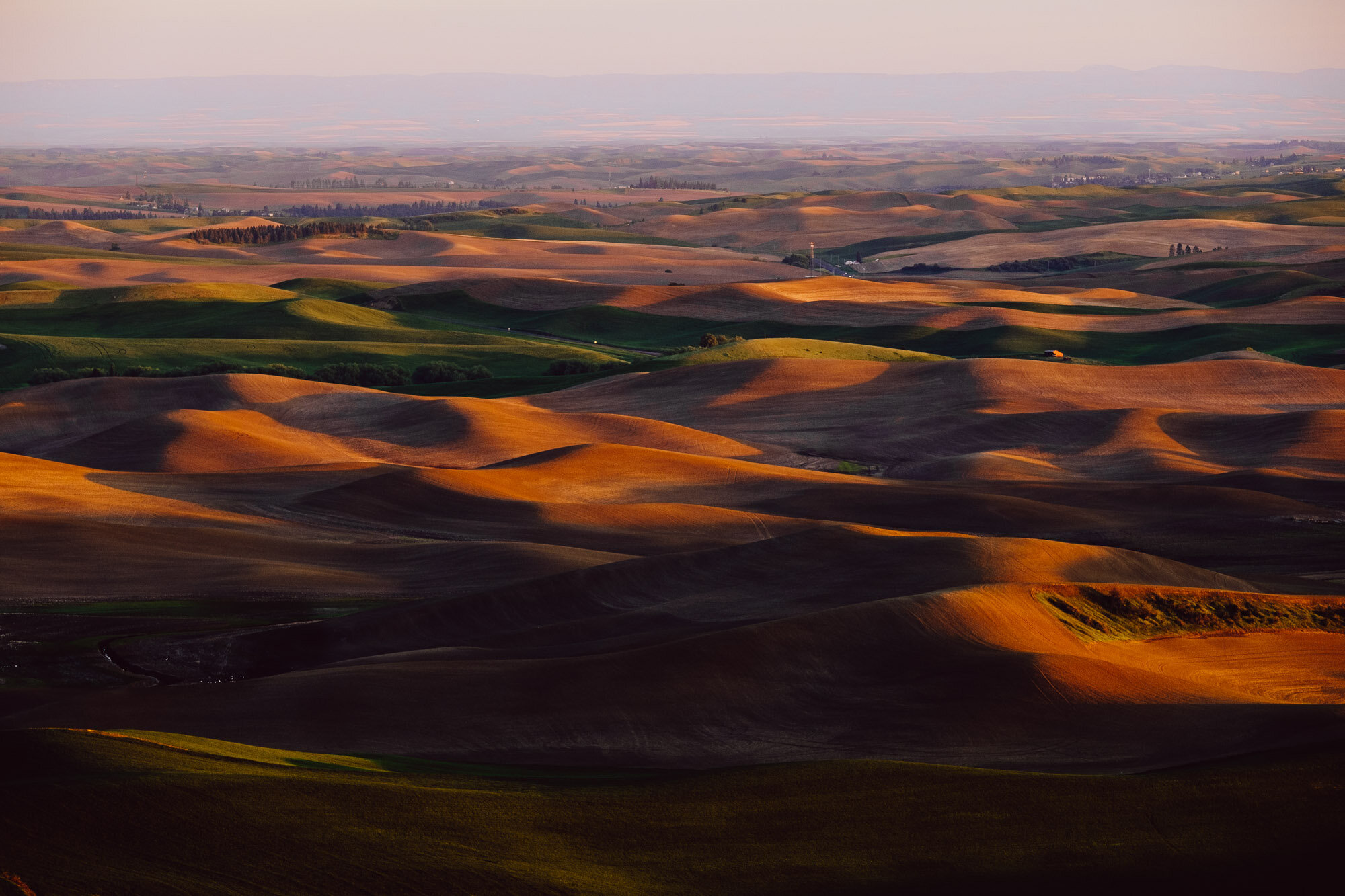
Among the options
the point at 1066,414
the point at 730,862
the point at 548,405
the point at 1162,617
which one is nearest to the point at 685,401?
the point at 548,405

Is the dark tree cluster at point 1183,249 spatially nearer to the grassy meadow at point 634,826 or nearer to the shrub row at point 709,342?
the shrub row at point 709,342

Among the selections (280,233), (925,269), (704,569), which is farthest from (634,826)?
(280,233)

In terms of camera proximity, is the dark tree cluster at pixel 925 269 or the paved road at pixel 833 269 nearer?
the dark tree cluster at pixel 925 269

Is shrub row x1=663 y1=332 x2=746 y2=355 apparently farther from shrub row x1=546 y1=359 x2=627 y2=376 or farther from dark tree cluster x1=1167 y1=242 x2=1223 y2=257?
dark tree cluster x1=1167 y1=242 x2=1223 y2=257

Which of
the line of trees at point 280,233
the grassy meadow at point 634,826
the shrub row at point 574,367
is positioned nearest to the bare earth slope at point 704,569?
the grassy meadow at point 634,826

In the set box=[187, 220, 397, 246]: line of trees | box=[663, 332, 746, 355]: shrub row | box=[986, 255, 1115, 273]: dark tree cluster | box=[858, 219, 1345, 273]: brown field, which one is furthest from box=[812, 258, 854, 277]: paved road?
box=[663, 332, 746, 355]: shrub row

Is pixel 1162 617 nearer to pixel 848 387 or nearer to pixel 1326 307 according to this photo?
pixel 848 387
